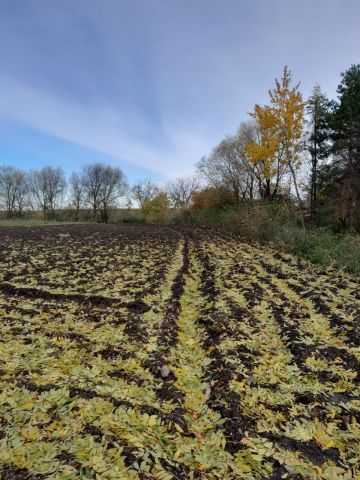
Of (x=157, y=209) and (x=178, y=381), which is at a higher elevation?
(x=157, y=209)

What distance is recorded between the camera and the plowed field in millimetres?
2428

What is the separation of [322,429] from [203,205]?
31.6m

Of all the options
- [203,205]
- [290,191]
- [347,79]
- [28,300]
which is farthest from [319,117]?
[28,300]

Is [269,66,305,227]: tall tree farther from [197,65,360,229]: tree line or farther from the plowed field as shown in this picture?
the plowed field

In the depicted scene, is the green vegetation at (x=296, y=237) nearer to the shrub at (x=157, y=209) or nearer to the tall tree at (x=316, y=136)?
the tall tree at (x=316, y=136)

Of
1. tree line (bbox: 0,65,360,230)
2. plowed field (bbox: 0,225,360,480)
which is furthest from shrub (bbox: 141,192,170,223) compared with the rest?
plowed field (bbox: 0,225,360,480)

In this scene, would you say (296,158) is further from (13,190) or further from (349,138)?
(13,190)

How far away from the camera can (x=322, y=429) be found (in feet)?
9.23

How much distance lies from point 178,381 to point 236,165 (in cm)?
3019

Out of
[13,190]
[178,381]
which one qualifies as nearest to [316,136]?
[178,381]

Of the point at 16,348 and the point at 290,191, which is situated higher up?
the point at 290,191

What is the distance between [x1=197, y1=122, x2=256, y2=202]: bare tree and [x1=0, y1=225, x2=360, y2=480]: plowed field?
25.4 meters

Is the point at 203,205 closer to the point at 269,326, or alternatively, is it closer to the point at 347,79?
the point at 347,79

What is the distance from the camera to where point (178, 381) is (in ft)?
11.5
